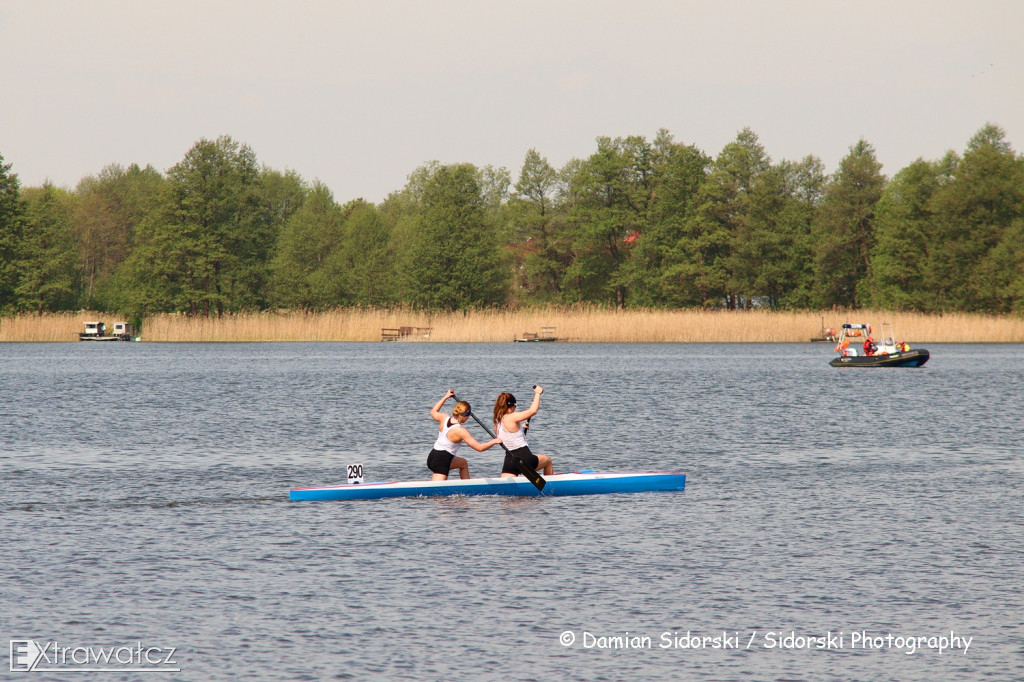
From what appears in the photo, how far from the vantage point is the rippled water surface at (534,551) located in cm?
1066

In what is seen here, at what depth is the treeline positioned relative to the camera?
9275 centimetres

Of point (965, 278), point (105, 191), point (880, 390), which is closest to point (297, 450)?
point (880, 390)

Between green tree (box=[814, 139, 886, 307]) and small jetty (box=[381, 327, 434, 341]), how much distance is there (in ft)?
106

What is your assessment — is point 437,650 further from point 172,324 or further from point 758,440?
point 172,324

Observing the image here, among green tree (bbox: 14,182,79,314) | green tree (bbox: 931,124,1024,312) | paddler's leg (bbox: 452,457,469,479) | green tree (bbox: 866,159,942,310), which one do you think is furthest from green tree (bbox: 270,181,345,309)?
paddler's leg (bbox: 452,457,469,479)

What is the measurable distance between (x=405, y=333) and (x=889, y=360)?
124 ft

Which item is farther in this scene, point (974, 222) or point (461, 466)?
point (974, 222)

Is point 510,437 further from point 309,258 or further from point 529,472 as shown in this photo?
point 309,258

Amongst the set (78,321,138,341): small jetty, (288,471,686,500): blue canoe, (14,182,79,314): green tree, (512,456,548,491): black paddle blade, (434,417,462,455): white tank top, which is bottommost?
(288,471,686,500): blue canoe

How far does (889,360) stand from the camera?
5847cm

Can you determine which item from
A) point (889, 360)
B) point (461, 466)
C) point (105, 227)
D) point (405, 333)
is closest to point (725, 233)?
point (405, 333)

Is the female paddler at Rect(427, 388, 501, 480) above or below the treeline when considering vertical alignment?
below

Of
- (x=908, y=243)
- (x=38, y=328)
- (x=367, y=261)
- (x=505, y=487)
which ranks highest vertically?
(x=908, y=243)

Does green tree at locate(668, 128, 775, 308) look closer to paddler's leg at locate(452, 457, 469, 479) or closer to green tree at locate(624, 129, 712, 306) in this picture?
green tree at locate(624, 129, 712, 306)
